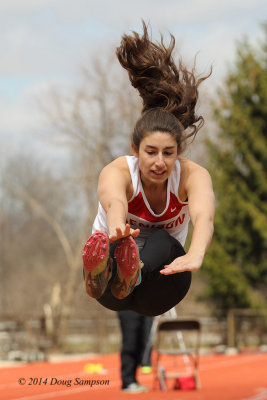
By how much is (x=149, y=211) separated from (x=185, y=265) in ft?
3.41

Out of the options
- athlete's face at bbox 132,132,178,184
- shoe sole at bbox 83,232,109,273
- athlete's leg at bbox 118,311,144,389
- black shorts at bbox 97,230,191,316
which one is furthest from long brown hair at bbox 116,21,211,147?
athlete's leg at bbox 118,311,144,389

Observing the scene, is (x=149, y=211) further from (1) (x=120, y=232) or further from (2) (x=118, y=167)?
(1) (x=120, y=232)

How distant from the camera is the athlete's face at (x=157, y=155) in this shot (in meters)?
5.54

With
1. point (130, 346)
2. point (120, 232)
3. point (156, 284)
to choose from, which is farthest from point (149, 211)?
point (130, 346)

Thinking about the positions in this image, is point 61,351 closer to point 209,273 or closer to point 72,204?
point 209,273

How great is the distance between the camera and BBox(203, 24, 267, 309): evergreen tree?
2667 centimetres

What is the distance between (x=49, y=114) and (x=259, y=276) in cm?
966

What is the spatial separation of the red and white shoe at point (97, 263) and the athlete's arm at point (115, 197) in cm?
13

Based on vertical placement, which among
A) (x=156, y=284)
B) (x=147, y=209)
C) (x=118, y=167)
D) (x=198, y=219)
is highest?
(x=118, y=167)

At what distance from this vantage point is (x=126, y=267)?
532 cm

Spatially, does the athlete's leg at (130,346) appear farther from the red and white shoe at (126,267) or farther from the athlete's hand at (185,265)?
the athlete's hand at (185,265)

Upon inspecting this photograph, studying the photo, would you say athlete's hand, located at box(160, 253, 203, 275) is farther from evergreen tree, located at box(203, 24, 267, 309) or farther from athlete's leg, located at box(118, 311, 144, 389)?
evergreen tree, located at box(203, 24, 267, 309)

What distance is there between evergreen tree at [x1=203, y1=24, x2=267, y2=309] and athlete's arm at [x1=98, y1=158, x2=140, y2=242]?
69.3 feet

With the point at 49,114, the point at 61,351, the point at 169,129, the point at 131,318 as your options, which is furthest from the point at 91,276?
the point at 49,114
